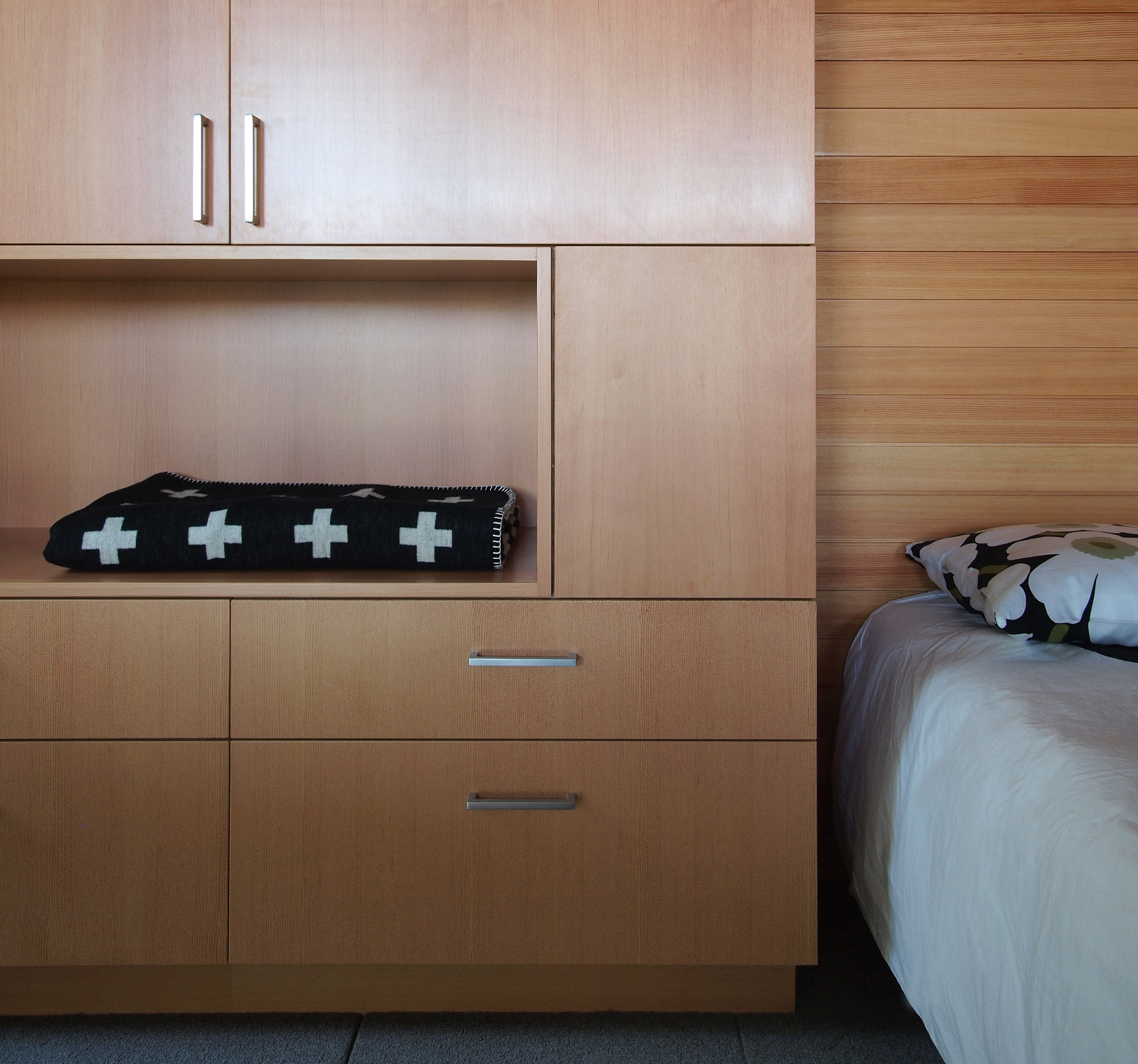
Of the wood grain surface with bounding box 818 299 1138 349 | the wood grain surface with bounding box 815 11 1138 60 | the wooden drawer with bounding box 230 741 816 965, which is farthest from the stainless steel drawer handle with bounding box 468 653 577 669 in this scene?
the wood grain surface with bounding box 815 11 1138 60

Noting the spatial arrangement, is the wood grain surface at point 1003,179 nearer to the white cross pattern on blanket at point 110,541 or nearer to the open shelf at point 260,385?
the open shelf at point 260,385

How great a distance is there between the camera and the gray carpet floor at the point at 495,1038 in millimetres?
1293

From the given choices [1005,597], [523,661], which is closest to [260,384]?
[523,661]

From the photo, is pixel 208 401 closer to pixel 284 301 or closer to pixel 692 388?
pixel 284 301

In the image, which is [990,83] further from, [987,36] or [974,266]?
[974,266]

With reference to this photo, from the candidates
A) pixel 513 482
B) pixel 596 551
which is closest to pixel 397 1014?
pixel 596 551

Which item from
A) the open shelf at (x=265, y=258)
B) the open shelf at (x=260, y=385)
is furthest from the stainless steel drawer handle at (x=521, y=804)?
the open shelf at (x=265, y=258)

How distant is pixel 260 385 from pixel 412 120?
631mm

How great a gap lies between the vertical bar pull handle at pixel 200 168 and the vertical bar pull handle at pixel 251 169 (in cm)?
6

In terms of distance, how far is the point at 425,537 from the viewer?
131 cm

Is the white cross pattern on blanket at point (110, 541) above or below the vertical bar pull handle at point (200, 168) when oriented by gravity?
below

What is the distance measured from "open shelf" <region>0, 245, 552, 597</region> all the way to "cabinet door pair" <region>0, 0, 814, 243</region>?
36cm

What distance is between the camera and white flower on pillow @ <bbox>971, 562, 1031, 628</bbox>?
1222 millimetres

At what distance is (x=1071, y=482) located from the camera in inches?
65.9
